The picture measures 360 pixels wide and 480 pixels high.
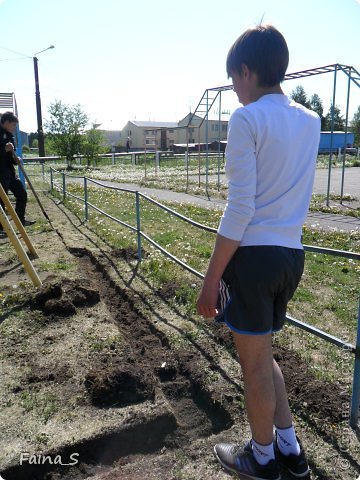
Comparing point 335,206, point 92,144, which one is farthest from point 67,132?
point 335,206

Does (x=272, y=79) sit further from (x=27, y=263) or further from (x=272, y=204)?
(x=27, y=263)

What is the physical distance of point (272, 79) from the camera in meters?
1.64

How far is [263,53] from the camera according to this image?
5.23 ft

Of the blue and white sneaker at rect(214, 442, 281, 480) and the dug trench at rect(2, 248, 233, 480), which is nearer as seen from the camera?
the blue and white sneaker at rect(214, 442, 281, 480)

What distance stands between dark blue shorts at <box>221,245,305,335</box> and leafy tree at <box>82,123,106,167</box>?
31446 mm

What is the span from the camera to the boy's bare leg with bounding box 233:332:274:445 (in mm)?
1723

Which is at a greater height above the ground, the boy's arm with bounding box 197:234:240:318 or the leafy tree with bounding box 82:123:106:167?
the leafy tree with bounding box 82:123:106:167

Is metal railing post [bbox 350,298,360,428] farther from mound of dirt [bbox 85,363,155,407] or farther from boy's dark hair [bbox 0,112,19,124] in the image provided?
boy's dark hair [bbox 0,112,19,124]

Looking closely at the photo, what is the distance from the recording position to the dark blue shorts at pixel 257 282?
5.29 ft

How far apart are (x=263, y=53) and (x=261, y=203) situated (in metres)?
0.58

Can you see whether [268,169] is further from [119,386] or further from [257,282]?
[119,386]

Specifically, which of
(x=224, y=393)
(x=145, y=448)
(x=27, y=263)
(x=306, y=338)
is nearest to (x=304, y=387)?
(x=224, y=393)

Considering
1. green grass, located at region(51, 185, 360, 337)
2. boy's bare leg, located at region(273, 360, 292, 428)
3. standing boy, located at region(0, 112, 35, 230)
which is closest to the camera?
boy's bare leg, located at region(273, 360, 292, 428)

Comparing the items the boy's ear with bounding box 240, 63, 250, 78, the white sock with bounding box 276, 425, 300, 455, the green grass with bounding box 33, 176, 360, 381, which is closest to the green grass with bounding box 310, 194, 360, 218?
the green grass with bounding box 33, 176, 360, 381
